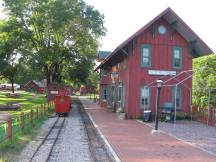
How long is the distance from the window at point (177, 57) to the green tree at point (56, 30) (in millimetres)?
18184

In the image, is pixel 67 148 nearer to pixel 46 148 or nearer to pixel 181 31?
pixel 46 148

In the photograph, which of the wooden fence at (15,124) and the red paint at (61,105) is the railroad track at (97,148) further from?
the red paint at (61,105)

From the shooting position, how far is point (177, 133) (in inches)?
870

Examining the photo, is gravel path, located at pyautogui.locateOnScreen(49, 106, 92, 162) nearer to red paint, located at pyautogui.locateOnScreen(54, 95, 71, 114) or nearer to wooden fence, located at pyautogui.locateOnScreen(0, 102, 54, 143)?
wooden fence, located at pyautogui.locateOnScreen(0, 102, 54, 143)

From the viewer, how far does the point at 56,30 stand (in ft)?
161

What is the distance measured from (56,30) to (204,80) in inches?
758

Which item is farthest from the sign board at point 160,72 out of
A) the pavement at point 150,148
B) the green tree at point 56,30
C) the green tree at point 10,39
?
the green tree at point 10,39

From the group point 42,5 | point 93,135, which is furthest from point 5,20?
point 93,135

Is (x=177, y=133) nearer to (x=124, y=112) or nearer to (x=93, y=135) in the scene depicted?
(x=93, y=135)

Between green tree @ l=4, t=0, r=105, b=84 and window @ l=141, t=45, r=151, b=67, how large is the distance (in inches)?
701

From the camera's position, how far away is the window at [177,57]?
32.2 m

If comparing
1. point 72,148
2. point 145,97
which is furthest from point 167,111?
point 72,148

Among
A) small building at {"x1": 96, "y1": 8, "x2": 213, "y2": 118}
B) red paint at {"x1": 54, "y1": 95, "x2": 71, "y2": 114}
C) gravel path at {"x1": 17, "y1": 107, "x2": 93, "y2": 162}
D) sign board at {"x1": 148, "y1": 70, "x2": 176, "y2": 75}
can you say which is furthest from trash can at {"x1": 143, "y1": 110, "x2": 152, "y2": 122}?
red paint at {"x1": 54, "y1": 95, "x2": 71, "y2": 114}

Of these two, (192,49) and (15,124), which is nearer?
(15,124)
